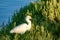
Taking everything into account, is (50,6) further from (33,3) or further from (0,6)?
(0,6)

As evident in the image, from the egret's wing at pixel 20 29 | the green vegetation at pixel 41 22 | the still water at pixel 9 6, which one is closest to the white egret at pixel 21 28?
the egret's wing at pixel 20 29

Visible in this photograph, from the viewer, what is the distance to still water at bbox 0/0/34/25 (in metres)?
14.4

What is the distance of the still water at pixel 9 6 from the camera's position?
1444 cm

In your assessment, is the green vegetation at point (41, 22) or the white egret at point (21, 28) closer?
the green vegetation at point (41, 22)

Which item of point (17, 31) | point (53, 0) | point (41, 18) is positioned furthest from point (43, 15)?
point (17, 31)

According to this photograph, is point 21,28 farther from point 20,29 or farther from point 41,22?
point 41,22

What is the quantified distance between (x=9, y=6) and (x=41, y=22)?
6.13 meters

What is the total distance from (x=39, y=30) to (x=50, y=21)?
1.19 metres

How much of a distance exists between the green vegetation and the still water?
8.41 feet

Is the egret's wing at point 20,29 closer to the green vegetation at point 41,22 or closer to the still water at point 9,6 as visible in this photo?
the green vegetation at point 41,22

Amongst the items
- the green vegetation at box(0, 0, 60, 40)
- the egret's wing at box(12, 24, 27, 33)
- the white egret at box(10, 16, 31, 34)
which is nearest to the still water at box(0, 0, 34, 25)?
the green vegetation at box(0, 0, 60, 40)

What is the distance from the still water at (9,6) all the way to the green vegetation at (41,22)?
256cm

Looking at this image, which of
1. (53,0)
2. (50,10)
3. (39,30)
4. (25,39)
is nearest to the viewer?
(25,39)

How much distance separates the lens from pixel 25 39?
861cm
